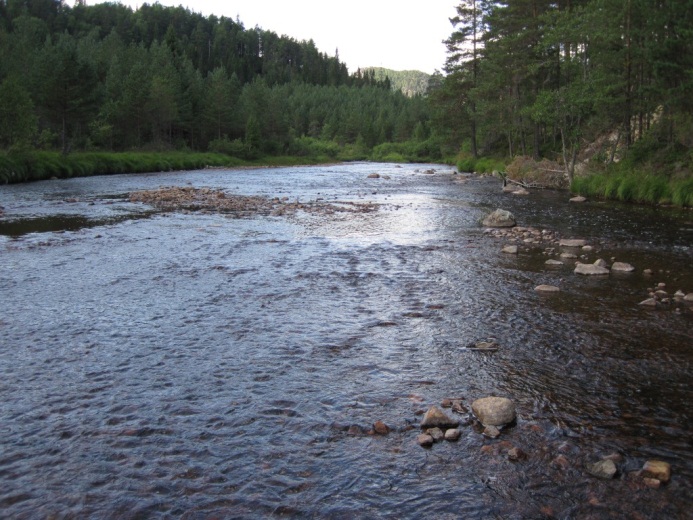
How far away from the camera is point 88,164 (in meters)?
51.0

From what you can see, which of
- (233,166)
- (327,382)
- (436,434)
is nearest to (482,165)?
(233,166)

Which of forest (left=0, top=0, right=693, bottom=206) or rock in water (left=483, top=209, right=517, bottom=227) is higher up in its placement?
forest (left=0, top=0, right=693, bottom=206)

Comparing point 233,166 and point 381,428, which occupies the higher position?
point 233,166

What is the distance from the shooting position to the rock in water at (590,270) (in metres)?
13.9

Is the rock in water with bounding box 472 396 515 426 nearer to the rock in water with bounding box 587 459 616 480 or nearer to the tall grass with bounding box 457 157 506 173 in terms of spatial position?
the rock in water with bounding box 587 459 616 480

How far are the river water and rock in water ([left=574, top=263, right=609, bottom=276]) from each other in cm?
60

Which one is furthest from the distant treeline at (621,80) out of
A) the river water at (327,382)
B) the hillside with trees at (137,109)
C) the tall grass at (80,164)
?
the hillside with trees at (137,109)

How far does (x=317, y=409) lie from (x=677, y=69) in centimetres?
2932

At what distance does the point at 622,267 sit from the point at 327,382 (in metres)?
10.3

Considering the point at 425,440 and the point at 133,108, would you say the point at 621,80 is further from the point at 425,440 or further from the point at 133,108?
the point at 133,108

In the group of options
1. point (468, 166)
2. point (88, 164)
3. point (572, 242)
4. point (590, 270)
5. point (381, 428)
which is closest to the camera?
point (381, 428)

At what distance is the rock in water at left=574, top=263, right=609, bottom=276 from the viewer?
13.9 meters

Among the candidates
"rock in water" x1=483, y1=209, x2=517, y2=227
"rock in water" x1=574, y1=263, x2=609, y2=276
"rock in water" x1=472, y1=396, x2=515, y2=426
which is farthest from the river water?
"rock in water" x1=483, y1=209, x2=517, y2=227

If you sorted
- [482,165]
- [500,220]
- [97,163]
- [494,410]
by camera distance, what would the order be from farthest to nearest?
[482,165] < [97,163] < [500,220] < [494,410]
